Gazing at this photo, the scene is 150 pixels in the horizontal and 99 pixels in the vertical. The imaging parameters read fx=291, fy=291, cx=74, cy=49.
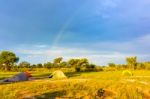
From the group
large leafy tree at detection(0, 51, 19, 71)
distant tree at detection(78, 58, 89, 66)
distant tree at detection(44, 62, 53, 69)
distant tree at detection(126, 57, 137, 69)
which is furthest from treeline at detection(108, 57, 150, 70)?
large leafy tree at detection(0, 51, 19, 71)

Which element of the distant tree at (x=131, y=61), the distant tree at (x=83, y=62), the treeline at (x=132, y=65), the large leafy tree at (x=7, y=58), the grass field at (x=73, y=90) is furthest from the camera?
the large leafy tree at (x=7, y=58)

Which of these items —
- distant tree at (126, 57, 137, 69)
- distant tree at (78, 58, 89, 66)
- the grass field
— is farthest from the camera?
distant tree at (126, 57, 137, 69)

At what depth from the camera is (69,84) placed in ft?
81.3

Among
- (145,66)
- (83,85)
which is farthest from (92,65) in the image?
(83,85)

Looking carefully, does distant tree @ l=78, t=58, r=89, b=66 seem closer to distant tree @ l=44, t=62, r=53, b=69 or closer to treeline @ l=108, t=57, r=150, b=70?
treeline @ l=108, t=57, r=150, b=70

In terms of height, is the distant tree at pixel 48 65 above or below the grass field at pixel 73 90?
above

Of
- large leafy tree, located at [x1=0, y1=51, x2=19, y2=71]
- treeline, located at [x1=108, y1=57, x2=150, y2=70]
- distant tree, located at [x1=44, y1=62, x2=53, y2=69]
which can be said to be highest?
large leafy tree, located at [x1=0, y1=51, x2=19, y2=71]

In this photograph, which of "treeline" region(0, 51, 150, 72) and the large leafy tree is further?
the large leafy tree

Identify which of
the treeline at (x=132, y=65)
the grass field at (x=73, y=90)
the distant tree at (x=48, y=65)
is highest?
the distant tree at (x=48, y=65)

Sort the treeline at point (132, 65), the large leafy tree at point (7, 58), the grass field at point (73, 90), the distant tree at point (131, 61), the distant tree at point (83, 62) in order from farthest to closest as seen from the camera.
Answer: the large leafy tree at point (7, 58) → the distant tree at point (131, 61) → the distant tree at point (83, 62) → the treeline at point (132, 65) → the grass field at point (73, 90)

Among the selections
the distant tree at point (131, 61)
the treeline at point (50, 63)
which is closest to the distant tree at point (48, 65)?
the treeline at point (50, 63)

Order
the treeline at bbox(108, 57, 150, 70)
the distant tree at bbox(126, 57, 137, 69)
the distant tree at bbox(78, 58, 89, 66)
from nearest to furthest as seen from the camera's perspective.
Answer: the treeline at bbox(108, 57, 150, 70) → the distant tree at bbox(78, 58, 89, 66) → the distant tree at bbox(126, 57, 137, 69)

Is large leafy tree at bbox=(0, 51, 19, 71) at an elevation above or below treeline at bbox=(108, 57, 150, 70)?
above

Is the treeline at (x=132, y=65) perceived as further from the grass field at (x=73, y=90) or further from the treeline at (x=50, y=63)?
the grass field at (x=73, y=90)
